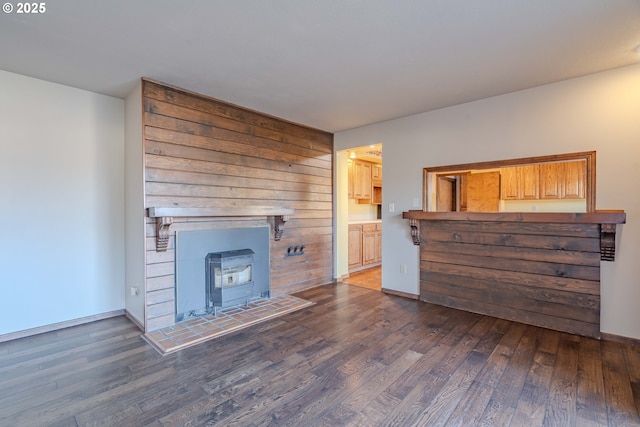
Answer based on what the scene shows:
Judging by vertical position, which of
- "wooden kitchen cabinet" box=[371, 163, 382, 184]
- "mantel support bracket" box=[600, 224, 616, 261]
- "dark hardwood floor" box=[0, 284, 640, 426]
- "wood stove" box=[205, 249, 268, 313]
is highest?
"wooden kitchen cabinet" box=[371, 163, 382, 184]

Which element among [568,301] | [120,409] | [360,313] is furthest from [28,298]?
[568,301]

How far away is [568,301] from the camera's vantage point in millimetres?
2916

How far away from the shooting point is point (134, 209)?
3.12 metres

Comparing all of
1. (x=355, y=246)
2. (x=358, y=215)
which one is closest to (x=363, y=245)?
(x=355, y=246)

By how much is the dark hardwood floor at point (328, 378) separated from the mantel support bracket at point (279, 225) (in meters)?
1.30

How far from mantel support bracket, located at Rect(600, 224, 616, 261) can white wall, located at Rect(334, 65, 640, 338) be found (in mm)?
58

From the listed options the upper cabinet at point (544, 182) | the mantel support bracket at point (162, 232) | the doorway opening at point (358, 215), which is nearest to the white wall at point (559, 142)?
the doorway opening at point (358, 215)

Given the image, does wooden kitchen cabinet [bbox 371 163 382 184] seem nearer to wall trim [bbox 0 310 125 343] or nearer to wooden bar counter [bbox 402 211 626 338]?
wooden bar counter [bbox 402 211 626 338]

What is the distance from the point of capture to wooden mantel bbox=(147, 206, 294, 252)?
2.82 meters

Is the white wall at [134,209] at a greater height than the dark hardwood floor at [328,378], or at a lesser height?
greater

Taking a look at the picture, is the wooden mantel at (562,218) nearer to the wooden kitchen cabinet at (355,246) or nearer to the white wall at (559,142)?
the white wall at (559,142)

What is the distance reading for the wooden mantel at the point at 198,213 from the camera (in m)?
2.82

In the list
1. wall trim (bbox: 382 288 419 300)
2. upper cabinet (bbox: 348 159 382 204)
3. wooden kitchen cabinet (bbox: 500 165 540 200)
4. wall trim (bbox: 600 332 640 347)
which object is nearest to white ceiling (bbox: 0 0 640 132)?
wooden kitchen cabinet (bbox: 500 165 540 200)

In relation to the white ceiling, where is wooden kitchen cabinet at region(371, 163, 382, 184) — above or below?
below
